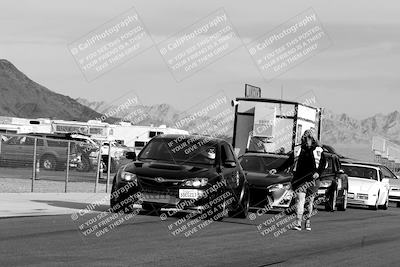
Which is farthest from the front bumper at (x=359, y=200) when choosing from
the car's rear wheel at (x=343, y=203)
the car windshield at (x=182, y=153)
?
the car windshield at (x=182, y=153)

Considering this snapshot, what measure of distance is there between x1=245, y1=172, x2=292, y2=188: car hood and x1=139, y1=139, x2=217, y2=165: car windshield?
8.64 feet

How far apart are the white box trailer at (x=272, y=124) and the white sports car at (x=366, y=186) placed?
189 cm

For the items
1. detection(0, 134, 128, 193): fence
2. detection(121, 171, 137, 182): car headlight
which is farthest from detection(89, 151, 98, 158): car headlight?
detection(121, 171, 137, 182): car headlight

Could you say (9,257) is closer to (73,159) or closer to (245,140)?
(73,159)

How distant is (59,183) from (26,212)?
8798 millimetres

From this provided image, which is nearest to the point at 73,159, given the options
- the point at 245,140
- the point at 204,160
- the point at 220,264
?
the point at 245,140

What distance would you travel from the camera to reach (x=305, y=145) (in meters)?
16.4

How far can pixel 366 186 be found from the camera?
2680 centimetres

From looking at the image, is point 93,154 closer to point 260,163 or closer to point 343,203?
point 260,163

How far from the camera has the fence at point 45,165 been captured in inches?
906

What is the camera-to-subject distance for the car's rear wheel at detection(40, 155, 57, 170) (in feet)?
78.9

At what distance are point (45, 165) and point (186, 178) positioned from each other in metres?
8.83

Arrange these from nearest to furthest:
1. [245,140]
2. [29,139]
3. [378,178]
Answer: [29,139]
[378,178]
[245,140]

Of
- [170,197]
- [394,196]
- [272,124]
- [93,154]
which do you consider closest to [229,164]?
[170,197]
